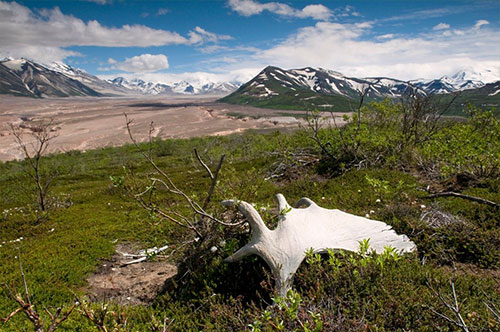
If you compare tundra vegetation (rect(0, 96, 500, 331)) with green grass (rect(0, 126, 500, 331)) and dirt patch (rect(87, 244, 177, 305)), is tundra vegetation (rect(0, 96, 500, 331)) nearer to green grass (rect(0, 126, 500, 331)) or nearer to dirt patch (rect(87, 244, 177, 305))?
green grass (rect(0, 126, 500, 331))

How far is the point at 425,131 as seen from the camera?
15.9m

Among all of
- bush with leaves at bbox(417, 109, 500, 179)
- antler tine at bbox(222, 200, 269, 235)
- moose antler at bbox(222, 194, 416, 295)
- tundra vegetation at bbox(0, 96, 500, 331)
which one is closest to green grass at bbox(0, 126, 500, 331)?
tundra vegetation at bbox(0, 96, 500, 331)

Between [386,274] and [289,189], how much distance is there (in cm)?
863

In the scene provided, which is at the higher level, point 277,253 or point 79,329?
point 277,253

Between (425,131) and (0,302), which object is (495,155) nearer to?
(425,131)

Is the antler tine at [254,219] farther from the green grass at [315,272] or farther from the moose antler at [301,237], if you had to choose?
the green grass at [315,272]

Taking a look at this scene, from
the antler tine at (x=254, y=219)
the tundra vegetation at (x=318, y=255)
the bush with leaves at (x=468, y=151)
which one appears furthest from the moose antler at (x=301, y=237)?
the bush with leaves at (x=468, y=151)

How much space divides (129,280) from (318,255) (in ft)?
17.3

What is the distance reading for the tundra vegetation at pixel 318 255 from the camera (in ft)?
14.4

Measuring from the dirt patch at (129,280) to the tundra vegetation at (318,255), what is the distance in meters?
0.38

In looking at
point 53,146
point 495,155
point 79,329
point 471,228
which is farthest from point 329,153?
point 53,146

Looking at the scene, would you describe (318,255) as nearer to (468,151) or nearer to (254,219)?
(254,219)

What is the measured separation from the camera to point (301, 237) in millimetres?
5758

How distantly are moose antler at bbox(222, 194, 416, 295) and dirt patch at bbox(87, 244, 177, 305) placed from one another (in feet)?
7.90
